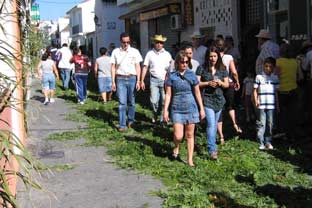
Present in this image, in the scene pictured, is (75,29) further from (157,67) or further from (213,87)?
(213,87)

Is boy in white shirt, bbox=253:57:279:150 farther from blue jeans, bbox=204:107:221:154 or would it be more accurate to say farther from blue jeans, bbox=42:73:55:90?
blue jeans, bbox=42:73:55:90

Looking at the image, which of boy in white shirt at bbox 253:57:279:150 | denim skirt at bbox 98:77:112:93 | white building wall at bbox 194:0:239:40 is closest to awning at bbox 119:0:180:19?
white building wall at bbox 194:0:239:40

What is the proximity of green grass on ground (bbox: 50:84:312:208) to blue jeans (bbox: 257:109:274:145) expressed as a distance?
0.21m

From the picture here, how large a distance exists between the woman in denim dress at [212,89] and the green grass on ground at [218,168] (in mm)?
382

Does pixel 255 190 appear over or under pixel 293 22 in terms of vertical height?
under

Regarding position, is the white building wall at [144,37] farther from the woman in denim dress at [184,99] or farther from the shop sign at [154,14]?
the woman in denim dress at [184,99]

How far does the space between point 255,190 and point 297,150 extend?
2.31m

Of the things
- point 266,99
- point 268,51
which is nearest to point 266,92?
point 266,99

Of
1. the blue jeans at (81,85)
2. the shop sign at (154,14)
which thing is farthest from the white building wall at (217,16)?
the blue jeans at (81,85)

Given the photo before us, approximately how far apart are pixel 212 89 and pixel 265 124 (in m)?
1.18

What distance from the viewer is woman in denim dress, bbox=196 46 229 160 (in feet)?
26.3

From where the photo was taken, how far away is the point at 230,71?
951cm

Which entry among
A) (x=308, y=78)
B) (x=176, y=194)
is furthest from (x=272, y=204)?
(x=308, y=78)

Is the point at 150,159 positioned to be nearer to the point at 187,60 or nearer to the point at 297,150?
the point at 187,60
